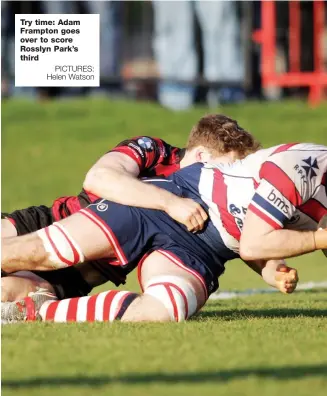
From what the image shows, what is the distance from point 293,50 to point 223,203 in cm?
1170

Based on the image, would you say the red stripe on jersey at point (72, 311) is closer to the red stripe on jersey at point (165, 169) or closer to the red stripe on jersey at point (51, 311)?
the red stripe on jersey at point (51, 311)

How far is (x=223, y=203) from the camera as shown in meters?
5.65

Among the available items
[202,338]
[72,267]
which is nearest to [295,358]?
[202,338]

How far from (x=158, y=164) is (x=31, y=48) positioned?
88 centimetres

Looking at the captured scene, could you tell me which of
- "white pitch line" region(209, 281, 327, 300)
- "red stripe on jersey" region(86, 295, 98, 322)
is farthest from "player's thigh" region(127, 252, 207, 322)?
"white pitch line" region(209, 281, 327, 300)

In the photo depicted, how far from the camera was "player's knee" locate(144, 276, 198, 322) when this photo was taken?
17.4 feet

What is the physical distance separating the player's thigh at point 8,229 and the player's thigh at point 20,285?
0.23m

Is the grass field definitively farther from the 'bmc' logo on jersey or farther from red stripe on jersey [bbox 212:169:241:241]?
the 'bmc' logo on jersey

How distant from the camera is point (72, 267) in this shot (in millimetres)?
5969

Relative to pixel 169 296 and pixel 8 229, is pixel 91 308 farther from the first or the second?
pixel 8 229

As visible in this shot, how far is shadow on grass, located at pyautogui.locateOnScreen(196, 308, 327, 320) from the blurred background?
10.1m

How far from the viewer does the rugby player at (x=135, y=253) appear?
543 centimetres

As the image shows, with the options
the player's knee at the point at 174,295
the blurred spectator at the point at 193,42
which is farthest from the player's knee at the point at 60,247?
the blurred spectator at the point at 193,42

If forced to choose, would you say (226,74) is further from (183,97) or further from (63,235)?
(63,235)
